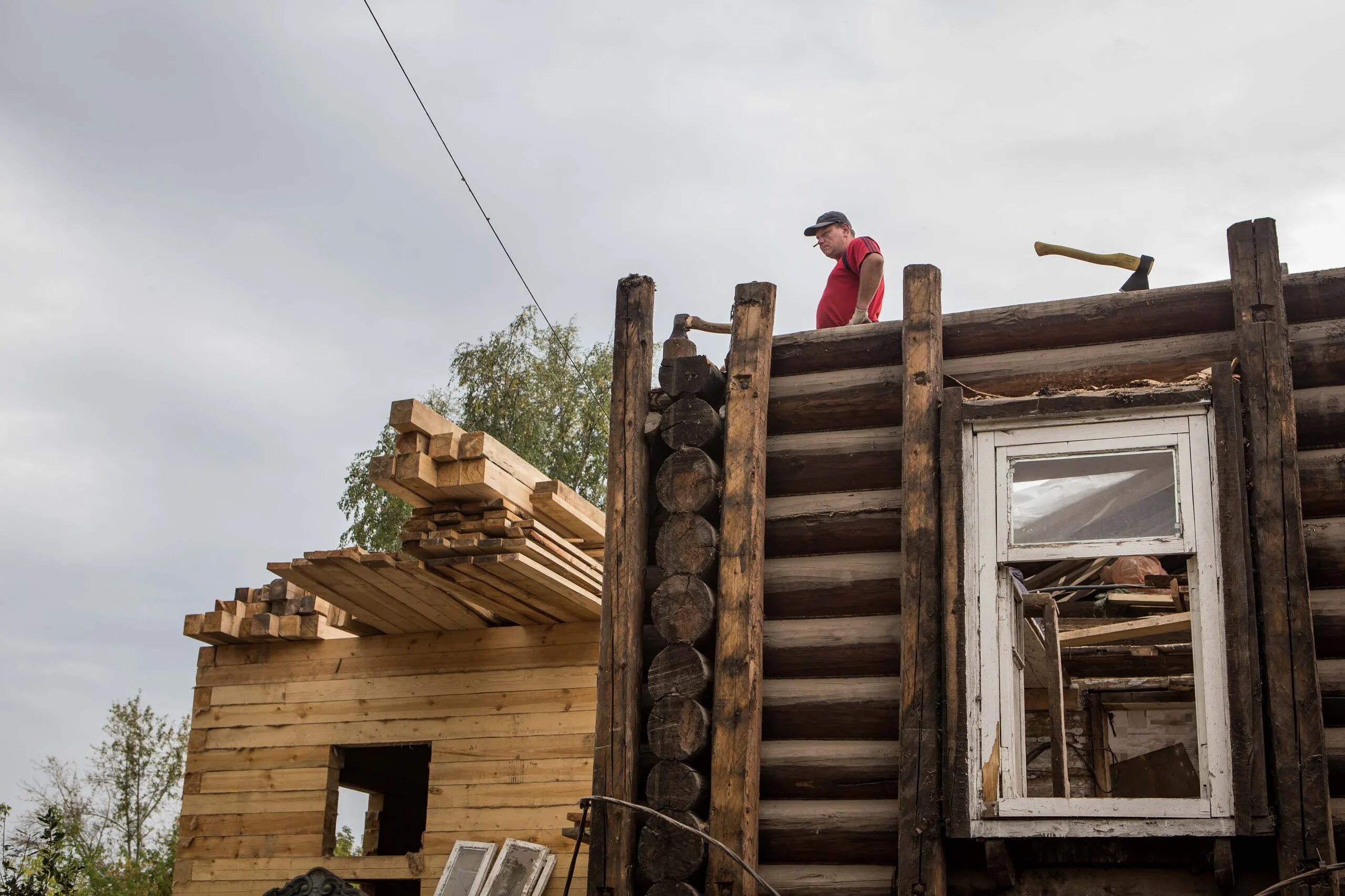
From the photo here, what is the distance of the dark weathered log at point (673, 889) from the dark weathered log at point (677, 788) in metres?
0.30

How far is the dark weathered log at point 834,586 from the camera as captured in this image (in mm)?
6223

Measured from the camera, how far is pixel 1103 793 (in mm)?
12070

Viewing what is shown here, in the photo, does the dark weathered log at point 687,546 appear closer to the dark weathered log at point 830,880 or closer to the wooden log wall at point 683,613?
the wooden log wall at point 683,613

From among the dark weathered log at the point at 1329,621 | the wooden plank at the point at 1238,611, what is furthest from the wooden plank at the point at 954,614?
the dark weathered log at the point at 1329,621

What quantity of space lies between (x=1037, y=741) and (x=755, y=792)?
7.02 meters

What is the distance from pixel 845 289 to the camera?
782 centimetres

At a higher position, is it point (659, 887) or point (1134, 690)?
point (1134, 690)

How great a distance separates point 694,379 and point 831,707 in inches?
67.3

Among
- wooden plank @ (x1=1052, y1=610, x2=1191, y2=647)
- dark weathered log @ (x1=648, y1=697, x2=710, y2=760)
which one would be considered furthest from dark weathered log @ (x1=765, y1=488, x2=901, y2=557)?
wooden plank @ (x1=1052, y1=610, x2=1191, y2=647)

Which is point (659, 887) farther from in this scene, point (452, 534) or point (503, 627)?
point (503, 627)

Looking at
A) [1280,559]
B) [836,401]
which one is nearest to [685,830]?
[836,401]

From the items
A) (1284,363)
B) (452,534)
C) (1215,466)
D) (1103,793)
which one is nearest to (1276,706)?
(1215,466)

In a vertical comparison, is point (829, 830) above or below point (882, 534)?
below

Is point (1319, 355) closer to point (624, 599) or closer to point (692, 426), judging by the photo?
point (692, 426)
